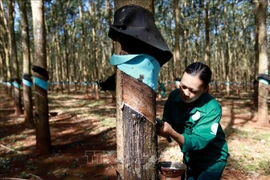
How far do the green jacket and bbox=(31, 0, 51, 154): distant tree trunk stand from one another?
3.69m

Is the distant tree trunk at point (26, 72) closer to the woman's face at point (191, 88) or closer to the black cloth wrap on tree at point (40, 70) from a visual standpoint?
the black cloth wrap on tree at point (40, 70)

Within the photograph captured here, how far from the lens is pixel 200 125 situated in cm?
162

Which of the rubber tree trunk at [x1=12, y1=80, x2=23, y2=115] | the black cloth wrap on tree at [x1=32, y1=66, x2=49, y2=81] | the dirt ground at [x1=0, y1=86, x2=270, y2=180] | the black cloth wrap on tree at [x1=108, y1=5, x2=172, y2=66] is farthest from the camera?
the rubber tree trunk at [x1=12, y1=80, x2=23, y2=115]

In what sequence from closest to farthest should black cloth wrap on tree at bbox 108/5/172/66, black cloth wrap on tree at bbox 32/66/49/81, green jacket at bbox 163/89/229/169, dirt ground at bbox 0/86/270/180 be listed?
black cloth wrap on tree at bbox 108/5/172/66 < green jacket at bbox 163/89/229/169 < dirt ground at bbox 0/86/270/180 < black cloth wrap on tree at bbox 32/66/49/81

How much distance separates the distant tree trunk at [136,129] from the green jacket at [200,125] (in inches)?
12.9

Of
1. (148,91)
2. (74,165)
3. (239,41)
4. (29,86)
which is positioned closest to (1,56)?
(29,86)

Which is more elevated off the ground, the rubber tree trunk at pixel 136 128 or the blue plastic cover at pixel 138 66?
the blue plastic cover at pixel 138 66

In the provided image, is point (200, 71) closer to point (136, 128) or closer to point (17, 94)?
point (136, 128)

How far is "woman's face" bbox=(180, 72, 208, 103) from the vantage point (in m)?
1.59

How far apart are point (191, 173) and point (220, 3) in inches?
836

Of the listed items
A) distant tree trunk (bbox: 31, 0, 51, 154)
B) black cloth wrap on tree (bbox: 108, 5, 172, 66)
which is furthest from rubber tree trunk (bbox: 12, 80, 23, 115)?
black cloth wrap on tree (bbox: 108, 5, 172, 66)

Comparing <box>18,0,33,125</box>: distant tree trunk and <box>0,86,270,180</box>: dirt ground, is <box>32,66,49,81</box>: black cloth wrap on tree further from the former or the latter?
<box>18,0,33,125</box>: distant tree trunk

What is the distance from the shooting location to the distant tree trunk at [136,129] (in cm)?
125

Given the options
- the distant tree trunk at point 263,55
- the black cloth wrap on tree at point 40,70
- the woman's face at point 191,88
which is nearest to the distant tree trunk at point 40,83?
the black cloth wrap on tree at point 40,70
